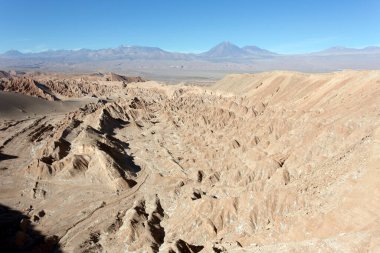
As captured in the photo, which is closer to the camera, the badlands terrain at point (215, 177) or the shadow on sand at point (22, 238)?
the badlands terrain at point (215, 177)

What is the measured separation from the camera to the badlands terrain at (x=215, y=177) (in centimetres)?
3275

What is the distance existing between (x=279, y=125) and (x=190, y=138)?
19.6 meters

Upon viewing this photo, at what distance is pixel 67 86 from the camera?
175125mm

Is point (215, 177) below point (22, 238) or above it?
above

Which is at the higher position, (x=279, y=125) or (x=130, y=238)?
(x=279, y=125)

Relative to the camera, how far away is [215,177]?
56.5 meters

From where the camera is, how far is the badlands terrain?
32.8 meters

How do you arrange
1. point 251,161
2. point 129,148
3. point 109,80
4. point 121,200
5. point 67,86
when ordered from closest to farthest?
point 121,200 → point 251,161 → point 129,148 → point 67,86 → point 109,80

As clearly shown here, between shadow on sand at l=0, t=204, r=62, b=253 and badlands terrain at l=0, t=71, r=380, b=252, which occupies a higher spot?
badlands terrain at l=0, t=71, r=380, b=252

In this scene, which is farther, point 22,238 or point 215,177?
point 215,177

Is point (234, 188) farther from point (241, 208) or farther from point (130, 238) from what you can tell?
point (130, 238)

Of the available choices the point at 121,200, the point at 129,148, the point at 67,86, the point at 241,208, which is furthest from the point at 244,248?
the point at 67,86

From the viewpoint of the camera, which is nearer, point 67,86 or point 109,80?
point 67,86

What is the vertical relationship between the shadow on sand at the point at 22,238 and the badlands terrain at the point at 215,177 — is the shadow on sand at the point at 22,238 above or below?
below
